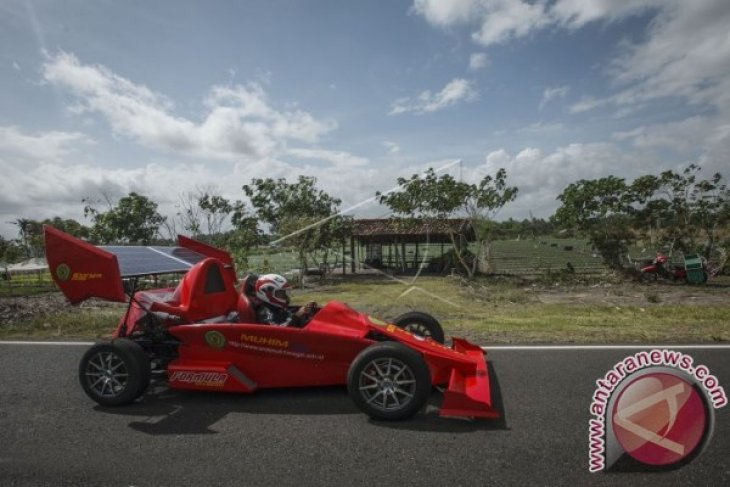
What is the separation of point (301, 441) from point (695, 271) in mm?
17788

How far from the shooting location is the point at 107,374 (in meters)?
4.72

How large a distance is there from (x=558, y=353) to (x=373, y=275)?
19132 millimetres

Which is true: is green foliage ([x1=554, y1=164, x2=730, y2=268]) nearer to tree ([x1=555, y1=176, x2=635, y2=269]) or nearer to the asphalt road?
tree ([x1=555, y1=176, x2=635, y2=269])

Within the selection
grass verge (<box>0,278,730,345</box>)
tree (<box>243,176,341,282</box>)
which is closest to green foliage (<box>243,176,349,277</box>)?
tree (<box>243,176,341,282</box>)

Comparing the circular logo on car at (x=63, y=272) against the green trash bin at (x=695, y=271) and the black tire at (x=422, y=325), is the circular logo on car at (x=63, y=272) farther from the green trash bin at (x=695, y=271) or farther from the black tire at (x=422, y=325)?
the green trash bin at (x=695, y=271)

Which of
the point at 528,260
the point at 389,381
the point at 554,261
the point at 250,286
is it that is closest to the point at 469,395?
the point at 389,381

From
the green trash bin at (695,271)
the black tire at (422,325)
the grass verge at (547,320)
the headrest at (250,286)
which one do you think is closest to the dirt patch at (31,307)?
the grass verge at (547,320)

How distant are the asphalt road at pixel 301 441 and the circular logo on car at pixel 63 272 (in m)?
1.28

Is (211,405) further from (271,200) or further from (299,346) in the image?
(271,200)

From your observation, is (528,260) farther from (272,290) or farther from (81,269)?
(81,269)

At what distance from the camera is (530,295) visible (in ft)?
48.5

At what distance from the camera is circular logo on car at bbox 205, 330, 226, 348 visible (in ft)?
15.6

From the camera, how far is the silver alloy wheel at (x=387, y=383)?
4191 mm

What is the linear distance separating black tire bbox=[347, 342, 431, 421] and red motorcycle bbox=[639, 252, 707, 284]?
16.8 m
